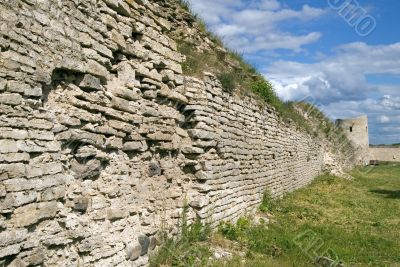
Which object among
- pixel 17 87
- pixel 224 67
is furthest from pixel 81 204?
pixel 224 67

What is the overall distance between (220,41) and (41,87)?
19.1 ft

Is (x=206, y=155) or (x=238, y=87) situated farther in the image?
(x=238, y=87)

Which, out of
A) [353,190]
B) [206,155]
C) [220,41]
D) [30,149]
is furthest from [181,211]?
[353,190]

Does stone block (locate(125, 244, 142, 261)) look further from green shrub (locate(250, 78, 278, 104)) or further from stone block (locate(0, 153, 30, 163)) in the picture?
green shrub (locate(250, 78, 278, 104))

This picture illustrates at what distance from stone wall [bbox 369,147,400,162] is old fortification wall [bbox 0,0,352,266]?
41491 mm

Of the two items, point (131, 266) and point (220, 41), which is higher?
point (220, 41)

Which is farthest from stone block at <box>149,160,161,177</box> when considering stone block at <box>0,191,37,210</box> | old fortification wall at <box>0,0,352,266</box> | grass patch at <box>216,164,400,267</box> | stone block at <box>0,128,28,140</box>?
stone block at <box>0,128,28,140</box>

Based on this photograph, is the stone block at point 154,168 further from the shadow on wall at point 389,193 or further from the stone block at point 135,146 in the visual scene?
the shadow on wall at point 389,193

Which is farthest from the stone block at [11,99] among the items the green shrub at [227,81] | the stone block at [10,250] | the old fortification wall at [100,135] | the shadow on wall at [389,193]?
the shadow on wall at [389,193]

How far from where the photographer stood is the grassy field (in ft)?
18.6

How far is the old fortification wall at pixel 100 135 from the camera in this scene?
3.24 meters

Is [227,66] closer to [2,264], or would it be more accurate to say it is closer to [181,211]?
[181,211]

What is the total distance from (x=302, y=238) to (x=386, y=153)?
136ft

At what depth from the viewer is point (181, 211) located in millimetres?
5855
